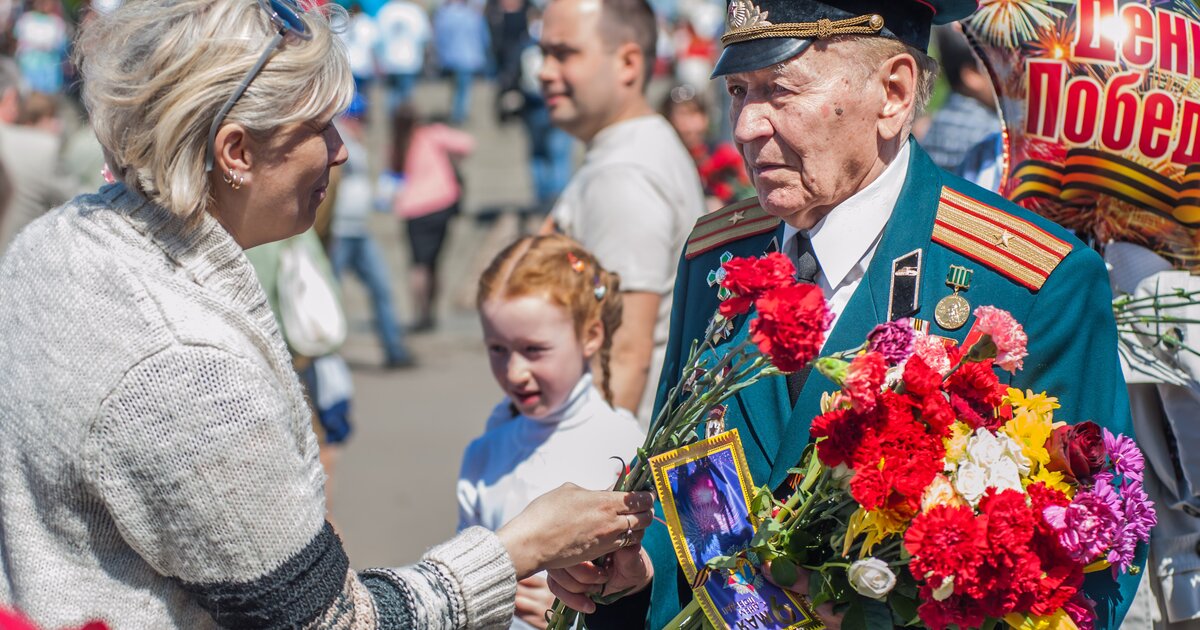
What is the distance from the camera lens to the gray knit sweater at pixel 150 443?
1.89 meters

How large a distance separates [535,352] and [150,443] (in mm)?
1429

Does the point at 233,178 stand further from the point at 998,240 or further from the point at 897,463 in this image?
the point at 998,240

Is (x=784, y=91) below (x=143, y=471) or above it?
above

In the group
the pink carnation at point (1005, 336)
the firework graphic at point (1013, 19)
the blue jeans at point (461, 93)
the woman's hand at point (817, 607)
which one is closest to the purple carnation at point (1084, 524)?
the pink carnation at point (1005, 336)

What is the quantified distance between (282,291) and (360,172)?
425 centimetres

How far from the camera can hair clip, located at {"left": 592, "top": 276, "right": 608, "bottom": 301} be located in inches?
132

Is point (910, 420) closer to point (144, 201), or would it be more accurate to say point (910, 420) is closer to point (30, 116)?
point (144, 201)

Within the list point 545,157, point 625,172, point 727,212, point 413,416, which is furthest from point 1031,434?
point 545,157

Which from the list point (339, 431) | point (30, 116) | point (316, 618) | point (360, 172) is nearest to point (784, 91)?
point (316, 618)

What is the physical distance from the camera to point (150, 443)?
6.15ft

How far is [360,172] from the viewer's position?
927cm

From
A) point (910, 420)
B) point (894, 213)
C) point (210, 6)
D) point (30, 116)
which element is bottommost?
point (30, 116)

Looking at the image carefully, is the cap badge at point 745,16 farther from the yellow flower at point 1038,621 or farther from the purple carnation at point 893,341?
the yellow flower at point 1038,621

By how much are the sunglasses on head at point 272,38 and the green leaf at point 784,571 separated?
3.50ft
